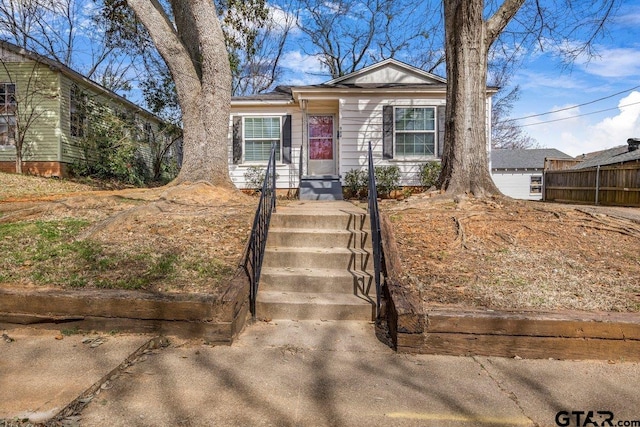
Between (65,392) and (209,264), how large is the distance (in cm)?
189

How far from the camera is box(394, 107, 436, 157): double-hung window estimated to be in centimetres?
1082

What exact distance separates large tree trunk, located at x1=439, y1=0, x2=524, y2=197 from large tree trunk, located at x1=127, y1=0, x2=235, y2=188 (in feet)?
13.5

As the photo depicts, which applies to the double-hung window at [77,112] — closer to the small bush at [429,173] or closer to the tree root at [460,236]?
the small bush at [429,173]

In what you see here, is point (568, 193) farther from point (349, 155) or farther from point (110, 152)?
point (110, 152)

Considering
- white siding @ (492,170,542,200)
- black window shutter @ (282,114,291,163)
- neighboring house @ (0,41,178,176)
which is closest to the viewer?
black window shutter @ (282,114,291,163)

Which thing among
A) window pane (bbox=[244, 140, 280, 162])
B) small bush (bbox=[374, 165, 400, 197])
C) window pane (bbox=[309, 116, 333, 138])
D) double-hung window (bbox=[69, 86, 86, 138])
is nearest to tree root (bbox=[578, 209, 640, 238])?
small bush (bbox=[374, 165, 400, 197])

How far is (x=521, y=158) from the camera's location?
2962 centimetres

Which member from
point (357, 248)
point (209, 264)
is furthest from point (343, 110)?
point (209, 264)

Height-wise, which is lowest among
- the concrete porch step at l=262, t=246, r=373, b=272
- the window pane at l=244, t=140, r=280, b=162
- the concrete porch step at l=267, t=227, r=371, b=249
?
the concrete porch step at l=262, t=246, r=373, b=272

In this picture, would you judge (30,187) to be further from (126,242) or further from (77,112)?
(126,242)

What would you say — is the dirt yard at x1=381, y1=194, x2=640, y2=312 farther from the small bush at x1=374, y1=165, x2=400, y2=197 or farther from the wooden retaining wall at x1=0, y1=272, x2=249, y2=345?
Result: the small bush at x1=374, y1=165, x2=400, y2=197

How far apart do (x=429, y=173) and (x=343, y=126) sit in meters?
2.71

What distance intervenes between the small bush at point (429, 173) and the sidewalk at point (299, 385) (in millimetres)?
7867

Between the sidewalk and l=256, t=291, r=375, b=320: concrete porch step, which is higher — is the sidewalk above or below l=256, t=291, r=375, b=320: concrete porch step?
below
